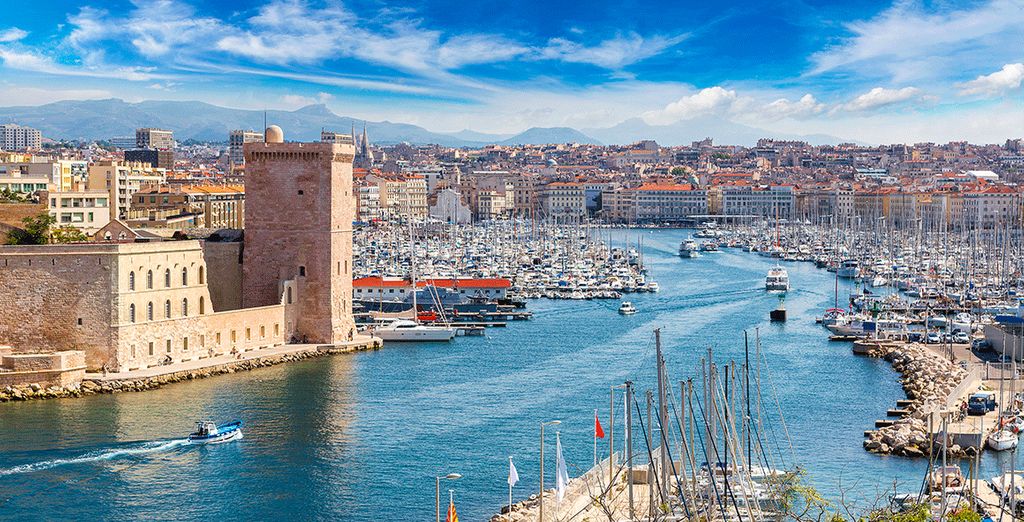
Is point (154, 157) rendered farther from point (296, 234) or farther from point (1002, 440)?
point (1002, 440)

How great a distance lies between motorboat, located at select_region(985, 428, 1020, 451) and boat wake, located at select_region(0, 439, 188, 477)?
37.6 feet

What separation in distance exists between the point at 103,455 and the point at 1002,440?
41.1ft

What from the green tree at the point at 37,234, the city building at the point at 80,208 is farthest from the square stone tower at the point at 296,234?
the city building at the point at 80,208

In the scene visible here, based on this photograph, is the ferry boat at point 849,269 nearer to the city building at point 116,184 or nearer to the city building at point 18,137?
the city building at point 116,184

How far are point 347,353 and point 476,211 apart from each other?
75.3 meters

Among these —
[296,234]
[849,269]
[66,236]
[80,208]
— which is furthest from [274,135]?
[849,269]

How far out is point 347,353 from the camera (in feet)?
94.7

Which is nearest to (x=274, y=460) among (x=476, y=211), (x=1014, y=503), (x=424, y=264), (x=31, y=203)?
(x=1014, y=503)

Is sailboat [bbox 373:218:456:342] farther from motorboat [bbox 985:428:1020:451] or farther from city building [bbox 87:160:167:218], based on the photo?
motorboat [bbox 985:428:1020:451]

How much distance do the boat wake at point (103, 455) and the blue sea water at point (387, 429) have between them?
0.05 metres

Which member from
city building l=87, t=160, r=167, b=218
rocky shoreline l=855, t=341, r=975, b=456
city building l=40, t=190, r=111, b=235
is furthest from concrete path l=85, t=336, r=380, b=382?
city building l=87, t=160, r=167, b=218

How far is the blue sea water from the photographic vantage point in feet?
55.1

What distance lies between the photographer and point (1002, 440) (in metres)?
19.3

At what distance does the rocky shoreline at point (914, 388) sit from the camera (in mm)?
19453
